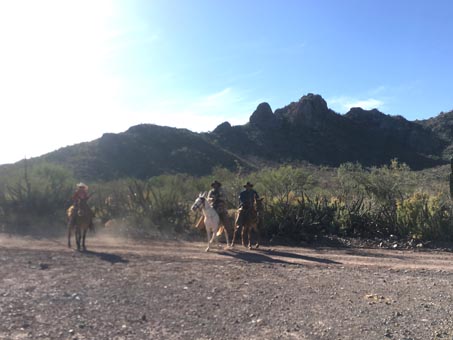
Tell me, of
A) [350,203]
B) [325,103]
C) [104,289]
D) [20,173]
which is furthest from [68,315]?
[325,103]

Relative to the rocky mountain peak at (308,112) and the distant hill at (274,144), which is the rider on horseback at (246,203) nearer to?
the distant hill at (274,144)

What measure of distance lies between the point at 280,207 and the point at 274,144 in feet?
177

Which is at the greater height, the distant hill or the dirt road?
the distant hill

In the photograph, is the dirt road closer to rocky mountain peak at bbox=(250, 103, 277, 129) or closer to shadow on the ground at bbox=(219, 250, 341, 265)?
shadow on the ground at bbox=(219, 250, 341, 265)

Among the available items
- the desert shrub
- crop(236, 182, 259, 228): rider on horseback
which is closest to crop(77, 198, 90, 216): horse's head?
crop(236, 182, 259, 228): rider on horseback

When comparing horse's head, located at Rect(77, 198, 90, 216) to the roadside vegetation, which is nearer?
horse's head, located at Rect(77, 198, 90, 216)

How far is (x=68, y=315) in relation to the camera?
25.4 ft

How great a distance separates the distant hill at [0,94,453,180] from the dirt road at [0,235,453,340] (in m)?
41.5

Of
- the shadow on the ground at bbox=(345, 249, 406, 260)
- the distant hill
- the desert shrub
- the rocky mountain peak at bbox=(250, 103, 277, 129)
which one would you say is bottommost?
the shadow on the ground at bbox=(345, 249, 406, 260)

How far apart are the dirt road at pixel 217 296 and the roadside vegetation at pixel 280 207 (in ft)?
13.3

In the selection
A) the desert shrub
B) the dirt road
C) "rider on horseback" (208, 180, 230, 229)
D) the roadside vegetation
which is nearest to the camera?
the dirt road

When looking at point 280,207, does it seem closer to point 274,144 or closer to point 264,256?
point 264,256

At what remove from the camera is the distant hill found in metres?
59.8

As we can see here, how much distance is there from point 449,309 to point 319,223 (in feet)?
32.1
